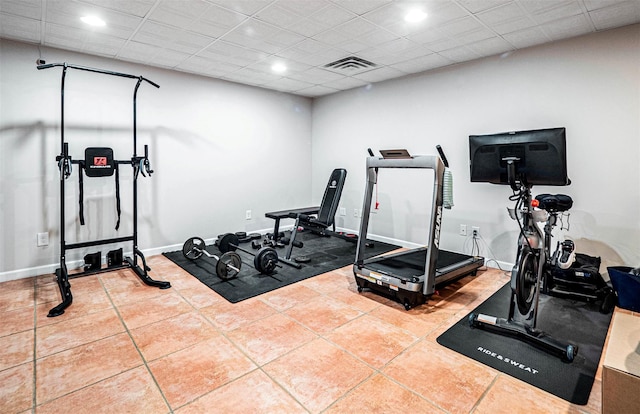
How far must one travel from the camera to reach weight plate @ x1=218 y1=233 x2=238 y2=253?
4512mm

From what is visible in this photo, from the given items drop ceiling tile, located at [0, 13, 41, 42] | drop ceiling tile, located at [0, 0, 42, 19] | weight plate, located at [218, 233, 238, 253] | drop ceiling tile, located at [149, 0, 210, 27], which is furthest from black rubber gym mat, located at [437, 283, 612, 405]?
drop ceiling tile, located at [0, 13, 41, 42]

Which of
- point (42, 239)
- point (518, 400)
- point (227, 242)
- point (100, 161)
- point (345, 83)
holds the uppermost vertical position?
point (345, 83)

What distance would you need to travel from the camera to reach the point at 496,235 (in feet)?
13.5

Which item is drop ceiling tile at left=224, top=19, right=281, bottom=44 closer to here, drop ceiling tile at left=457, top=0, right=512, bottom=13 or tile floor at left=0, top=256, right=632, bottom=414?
drop ceiling tile at left=457, top=0, right=512, bottom=13

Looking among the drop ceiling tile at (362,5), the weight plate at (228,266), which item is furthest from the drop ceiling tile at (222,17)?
the weight plate at (228,266)

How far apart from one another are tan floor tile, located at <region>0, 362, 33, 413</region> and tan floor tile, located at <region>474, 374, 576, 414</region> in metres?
2.43

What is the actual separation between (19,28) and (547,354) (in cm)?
519

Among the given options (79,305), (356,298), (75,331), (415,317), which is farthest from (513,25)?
(79,305)

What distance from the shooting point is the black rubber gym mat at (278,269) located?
3418 mm

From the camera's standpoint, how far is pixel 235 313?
2.88 m

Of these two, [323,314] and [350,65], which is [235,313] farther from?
[350,65]

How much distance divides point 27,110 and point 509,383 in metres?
5.01

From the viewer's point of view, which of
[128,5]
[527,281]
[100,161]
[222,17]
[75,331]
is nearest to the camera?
[527,281]

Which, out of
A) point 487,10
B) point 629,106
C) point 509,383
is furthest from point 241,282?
point 629,106
